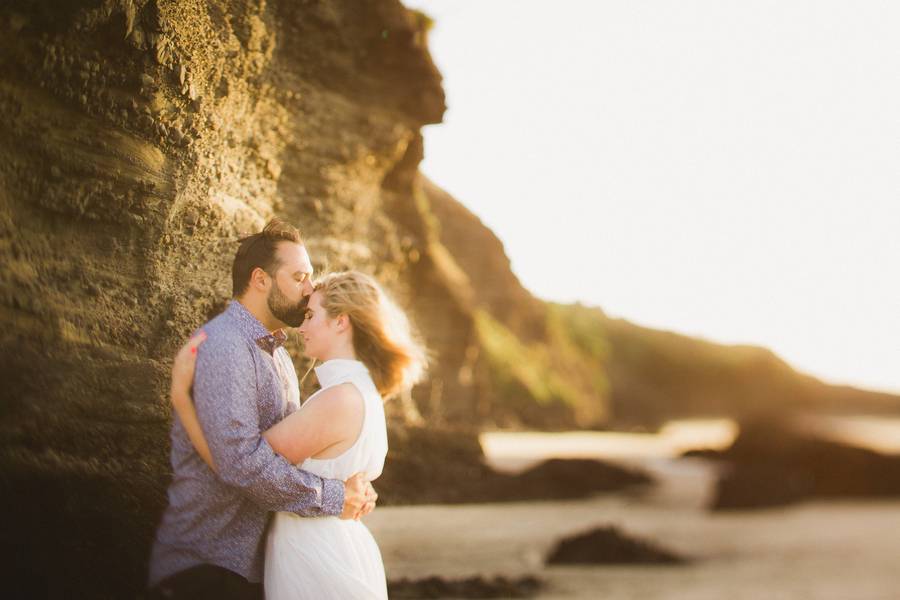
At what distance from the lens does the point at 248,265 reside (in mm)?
4301

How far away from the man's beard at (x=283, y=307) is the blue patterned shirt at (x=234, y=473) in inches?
6.1

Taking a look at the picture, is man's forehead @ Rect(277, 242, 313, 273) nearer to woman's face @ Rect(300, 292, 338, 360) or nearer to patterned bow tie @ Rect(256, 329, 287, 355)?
woman's face @ Rect(300, 292, 338, 360)

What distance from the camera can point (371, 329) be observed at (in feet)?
13.9

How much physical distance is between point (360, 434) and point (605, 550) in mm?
7709

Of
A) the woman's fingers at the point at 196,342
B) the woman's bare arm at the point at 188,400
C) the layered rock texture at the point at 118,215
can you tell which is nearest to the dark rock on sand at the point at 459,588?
the layered rock texture at the point at 118,215

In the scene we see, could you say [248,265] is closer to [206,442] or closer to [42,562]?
[206,442]

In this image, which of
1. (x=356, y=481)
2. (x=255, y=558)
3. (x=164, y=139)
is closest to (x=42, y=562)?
(x=255, y=558)

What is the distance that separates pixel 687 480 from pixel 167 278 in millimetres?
19083

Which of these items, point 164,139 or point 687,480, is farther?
point 687,480

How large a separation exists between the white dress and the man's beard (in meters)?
0.37

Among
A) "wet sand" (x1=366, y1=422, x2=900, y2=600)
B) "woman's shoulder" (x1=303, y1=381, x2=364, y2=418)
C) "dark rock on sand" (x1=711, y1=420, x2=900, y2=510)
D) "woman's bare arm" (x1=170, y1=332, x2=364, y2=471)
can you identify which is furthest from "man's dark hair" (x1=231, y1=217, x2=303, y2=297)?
"dark rock on sand" (x1=711, y1=420, x2=900, y2=510)

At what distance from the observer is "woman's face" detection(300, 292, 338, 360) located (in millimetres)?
4227

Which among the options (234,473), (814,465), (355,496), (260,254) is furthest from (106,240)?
(814,465)

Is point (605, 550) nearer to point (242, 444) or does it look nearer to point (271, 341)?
point (271, 341)
